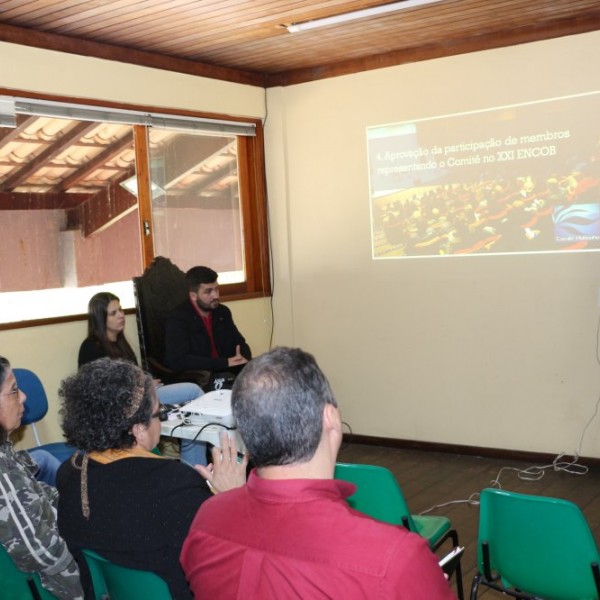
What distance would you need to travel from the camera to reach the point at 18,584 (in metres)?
2.39

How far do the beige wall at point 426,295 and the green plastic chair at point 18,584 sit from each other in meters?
3.64

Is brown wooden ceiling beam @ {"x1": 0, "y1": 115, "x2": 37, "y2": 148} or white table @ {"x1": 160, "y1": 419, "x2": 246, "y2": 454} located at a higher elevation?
brown wooden ceiling beam @ {"x1": 0, "y1": 115, "x2": 37, "y2": 148}

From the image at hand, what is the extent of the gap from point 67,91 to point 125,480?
3431 millimetres

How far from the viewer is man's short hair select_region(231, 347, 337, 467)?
57.2 inches

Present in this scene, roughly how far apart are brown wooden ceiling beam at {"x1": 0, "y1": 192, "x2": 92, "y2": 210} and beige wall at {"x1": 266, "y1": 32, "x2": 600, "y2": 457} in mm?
1745

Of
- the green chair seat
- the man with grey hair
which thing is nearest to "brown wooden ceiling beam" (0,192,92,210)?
the green chair seat

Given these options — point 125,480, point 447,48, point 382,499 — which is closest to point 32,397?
point 382,499

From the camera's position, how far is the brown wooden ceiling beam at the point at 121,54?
460cm

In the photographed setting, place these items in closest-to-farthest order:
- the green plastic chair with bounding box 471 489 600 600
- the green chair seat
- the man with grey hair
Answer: the man with grey hair < the green plastic chair with bounding box 471 489 600 600 < the green chair seat

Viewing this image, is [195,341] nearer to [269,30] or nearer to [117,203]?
[117,203]

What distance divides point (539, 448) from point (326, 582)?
4.28 m

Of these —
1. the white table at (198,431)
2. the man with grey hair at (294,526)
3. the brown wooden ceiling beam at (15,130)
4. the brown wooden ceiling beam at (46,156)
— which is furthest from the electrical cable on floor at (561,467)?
the man with grey hair at (294,526)

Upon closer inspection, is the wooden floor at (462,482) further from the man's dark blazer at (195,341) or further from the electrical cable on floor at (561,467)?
the man's dark blazer at (195,341)

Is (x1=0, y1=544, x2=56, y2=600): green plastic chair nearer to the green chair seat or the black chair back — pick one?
the green chair seat
